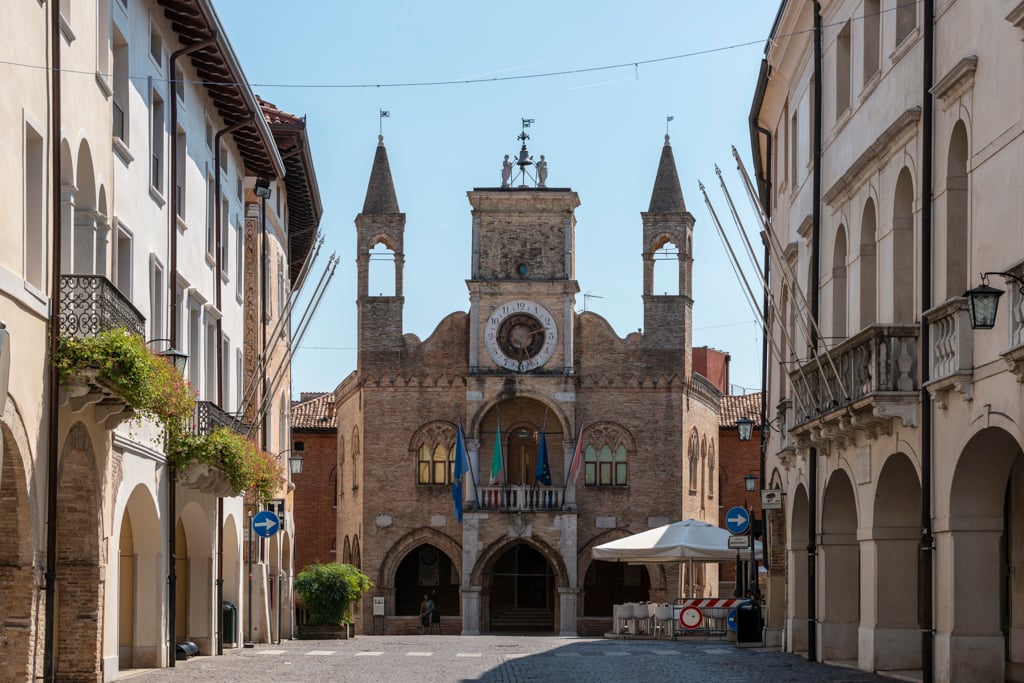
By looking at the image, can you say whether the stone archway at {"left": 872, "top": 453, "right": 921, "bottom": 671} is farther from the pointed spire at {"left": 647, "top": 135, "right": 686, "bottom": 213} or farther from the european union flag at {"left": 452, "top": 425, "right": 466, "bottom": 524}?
the pointed spire at {"left": 647, "top": 135, "right": 686, "bottom": 213}

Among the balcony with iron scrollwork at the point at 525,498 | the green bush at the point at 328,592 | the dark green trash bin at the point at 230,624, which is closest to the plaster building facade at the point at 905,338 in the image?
the dark green trash bin at the point at 230,624

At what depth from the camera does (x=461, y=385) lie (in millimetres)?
59188

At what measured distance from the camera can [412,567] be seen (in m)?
60.4

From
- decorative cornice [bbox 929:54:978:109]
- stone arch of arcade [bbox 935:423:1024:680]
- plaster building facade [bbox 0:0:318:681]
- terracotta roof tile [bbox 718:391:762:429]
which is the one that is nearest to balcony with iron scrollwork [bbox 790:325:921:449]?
stone arch of arcade [bbox 935:423:1024:680]

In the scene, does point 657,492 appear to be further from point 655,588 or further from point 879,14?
point 879,14

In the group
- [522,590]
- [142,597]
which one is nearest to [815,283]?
[142,597]

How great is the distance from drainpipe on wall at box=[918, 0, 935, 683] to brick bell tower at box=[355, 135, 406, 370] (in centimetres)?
4114

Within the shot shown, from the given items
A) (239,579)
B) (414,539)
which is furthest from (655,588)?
(239,579)

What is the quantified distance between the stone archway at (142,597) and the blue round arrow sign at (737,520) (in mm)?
11352

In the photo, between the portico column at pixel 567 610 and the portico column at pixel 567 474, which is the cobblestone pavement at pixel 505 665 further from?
the portico column at pixel 567 474

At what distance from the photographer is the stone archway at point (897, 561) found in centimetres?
2195

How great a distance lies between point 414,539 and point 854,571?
3419 cm

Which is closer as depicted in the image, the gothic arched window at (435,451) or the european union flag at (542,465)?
the european union flag at (542,465)

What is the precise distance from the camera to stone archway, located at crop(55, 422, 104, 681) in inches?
788
